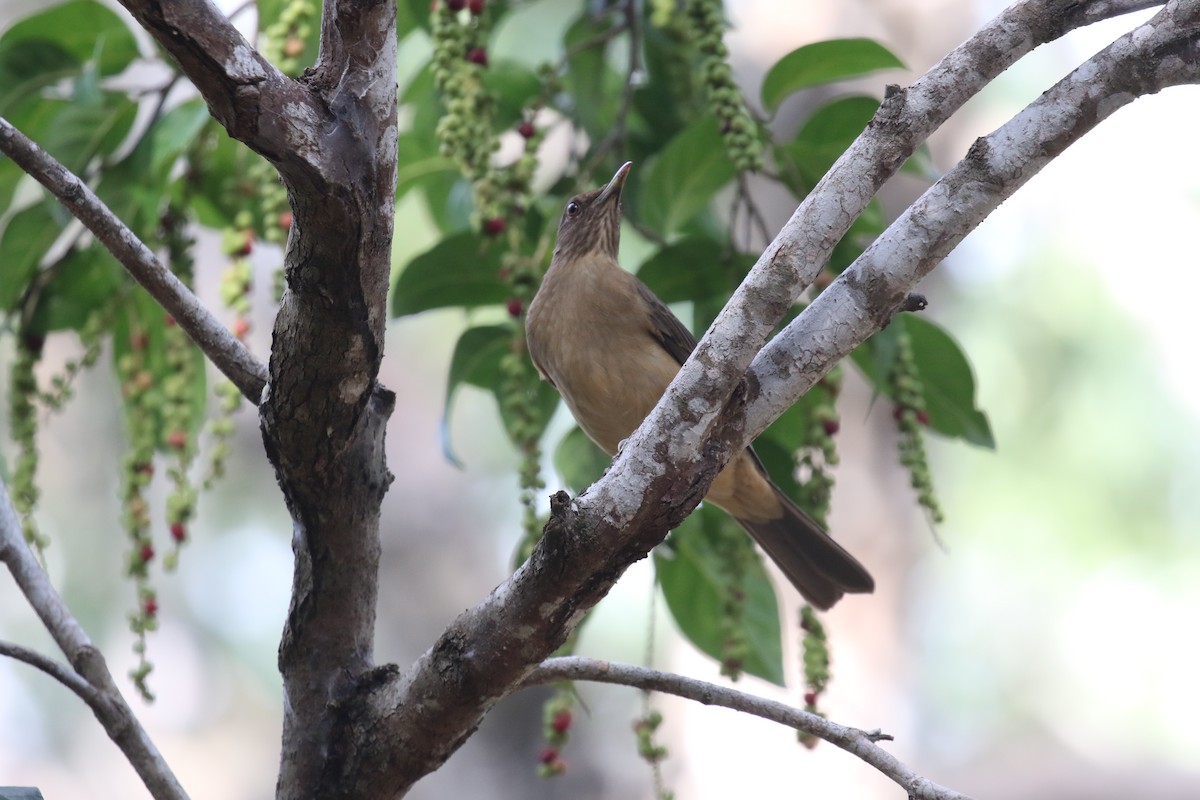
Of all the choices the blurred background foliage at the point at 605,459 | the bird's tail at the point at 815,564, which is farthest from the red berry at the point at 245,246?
the bird's tail at the point at 815,564

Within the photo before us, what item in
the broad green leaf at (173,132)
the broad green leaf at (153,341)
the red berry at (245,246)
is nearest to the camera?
the red berry at (245,246)

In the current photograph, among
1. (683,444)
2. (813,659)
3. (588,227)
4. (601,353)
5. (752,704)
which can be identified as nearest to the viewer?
(683,444)

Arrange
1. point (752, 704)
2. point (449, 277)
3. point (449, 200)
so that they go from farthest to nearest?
point (449, 200), point (449, 277), point (752, 704)

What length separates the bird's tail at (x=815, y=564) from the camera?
140 inches

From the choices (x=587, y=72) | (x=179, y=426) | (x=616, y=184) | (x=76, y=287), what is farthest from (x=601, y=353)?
(x=76, y=287)

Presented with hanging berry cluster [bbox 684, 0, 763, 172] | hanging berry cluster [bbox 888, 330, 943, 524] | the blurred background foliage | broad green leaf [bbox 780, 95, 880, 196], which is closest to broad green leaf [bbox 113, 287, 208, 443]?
the blurred background foliage

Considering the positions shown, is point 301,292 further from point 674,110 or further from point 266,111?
point 674,110

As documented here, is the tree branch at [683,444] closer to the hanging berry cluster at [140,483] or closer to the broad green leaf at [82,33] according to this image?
the hanging berry cluster at [140,483]

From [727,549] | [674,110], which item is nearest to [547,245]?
[674,110]

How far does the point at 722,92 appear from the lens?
2.68m

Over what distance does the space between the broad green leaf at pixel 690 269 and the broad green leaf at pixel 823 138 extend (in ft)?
0.89

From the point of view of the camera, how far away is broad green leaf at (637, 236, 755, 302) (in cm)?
318

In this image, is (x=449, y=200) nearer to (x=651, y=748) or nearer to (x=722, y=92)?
(x=722, y=92)

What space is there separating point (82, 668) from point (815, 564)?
2131 millimetres
